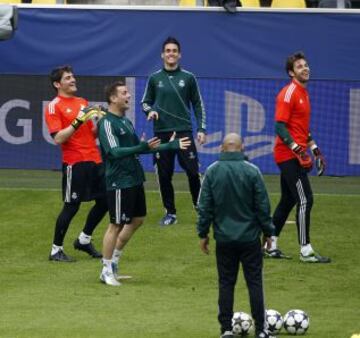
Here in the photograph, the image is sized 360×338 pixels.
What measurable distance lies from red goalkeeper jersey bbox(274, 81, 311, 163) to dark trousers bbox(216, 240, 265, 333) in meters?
3.69

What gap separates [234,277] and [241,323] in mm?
386

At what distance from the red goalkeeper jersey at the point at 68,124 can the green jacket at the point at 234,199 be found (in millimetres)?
4035

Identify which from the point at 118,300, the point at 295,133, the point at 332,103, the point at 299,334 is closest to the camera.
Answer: the point at 299,334

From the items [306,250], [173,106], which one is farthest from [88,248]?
[173,106]

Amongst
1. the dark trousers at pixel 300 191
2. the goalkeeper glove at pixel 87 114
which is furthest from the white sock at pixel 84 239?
the dark trousers at pixel 300 191

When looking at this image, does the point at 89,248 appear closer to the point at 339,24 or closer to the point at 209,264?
the point at 209,264

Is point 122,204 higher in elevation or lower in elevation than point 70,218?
higher

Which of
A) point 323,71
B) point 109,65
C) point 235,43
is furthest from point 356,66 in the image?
point 109,65

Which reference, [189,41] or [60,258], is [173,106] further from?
[189,41]

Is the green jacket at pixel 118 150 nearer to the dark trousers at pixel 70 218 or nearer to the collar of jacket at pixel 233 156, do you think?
the dark trousers at pixel 70 218

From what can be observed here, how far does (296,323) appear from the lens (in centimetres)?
→ 1064

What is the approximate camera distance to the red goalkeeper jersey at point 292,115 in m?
14.0

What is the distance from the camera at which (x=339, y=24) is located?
797 inches

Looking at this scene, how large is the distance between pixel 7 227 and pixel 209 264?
3.25 meters
